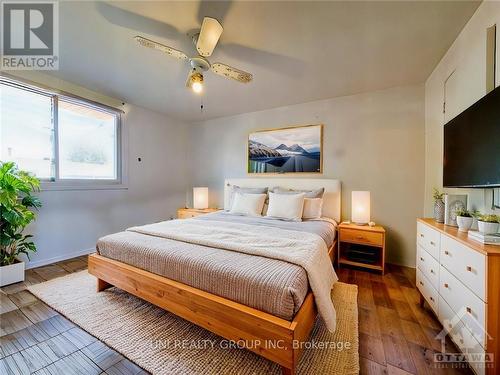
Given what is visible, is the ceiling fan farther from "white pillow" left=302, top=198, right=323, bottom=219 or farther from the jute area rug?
the jute area rug

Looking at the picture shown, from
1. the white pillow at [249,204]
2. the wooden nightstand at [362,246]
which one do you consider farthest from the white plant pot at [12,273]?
the wooden nightstand at [362,246]

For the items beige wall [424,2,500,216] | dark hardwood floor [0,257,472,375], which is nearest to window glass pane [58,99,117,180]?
dark hardwood floor [0,257,472,375]

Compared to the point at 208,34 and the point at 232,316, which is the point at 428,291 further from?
the point at 208,34

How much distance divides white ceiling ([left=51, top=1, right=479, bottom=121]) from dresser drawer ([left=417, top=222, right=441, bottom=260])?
1.74 meters

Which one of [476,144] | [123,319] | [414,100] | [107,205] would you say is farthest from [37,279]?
[414,100]

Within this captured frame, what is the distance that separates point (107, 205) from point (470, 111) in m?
4.48

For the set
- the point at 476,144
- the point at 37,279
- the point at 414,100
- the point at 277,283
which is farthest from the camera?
the point at 414,100

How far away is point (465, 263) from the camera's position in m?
1.27

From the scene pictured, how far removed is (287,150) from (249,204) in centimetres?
121

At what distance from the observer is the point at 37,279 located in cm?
238

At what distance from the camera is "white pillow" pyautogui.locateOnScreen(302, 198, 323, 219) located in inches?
117

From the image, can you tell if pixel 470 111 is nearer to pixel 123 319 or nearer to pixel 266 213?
pixel 266 213

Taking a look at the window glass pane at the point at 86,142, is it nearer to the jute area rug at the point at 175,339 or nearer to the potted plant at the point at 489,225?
the jute area rug at the point at 175,339

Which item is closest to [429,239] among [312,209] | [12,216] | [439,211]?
[439,211]
